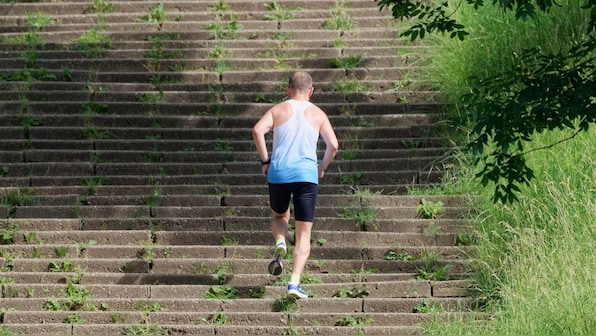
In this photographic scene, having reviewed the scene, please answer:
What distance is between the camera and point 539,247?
10.0 meters

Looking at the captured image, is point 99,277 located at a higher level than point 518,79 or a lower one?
lower

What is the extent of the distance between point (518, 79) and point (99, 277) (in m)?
3.90

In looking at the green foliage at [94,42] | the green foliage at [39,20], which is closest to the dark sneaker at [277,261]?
the green foliage at [94,42]

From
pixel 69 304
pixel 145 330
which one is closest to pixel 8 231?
pixel 69 304

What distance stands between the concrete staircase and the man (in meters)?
0.41

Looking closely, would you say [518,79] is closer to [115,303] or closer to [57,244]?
[115,303]

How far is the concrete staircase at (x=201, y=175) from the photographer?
33.4 feet

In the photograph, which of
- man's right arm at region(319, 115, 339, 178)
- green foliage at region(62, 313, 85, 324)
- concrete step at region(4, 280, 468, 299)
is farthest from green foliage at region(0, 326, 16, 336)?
man's right arm at region(319, 115, 339, 178)

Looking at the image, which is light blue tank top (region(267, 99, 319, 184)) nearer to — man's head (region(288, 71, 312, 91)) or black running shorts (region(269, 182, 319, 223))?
black running shorts (region(269, 182, 319, 223))

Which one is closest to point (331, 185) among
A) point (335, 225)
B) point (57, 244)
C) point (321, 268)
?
point (335, 225)

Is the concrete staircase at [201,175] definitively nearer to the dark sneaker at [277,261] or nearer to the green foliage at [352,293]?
the green foliage at [352,293]

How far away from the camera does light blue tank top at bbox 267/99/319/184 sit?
994 cm

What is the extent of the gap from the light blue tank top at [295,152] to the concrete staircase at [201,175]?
102 cm

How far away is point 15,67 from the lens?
15.7m
